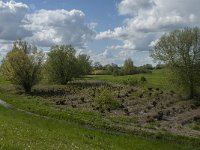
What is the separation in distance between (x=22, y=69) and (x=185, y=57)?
115 feet

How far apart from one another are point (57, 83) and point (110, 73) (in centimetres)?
6896

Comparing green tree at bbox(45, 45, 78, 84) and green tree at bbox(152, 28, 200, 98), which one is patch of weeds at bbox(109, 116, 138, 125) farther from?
green tree at bbox(45, 45, 78, 84)

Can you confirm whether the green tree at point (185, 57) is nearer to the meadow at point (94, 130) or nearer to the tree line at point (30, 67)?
the meadow at point (94, 130)

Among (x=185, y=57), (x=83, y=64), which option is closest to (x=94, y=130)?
(x=185, y=57)

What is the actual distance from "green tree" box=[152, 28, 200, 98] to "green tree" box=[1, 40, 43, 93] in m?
30.6

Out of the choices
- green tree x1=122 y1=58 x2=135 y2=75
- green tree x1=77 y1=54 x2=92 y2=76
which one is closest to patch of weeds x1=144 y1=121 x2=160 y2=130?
green tree x1=77 y1=54 x2=92 y2=76

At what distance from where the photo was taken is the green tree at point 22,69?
3095 inches

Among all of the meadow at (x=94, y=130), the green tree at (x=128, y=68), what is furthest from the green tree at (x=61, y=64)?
the green tree at (x=128, y=68)

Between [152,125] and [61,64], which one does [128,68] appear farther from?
[152,125]

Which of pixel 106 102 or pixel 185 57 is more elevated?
pixel 185 57

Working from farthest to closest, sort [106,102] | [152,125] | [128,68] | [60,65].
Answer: [128,68] < [60,65] < [106,102] < [152,125]

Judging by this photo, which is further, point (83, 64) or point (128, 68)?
point (128, 68)

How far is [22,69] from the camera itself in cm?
7894

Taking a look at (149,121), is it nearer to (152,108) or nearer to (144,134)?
(144,134)
